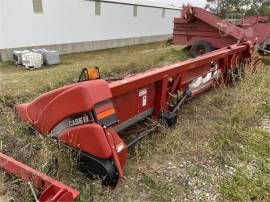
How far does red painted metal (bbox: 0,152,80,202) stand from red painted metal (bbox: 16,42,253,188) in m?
0.36

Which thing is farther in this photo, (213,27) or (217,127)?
(213,27)

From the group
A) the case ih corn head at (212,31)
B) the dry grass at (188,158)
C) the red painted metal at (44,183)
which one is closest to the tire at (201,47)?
the case ih corn head at (212,31)

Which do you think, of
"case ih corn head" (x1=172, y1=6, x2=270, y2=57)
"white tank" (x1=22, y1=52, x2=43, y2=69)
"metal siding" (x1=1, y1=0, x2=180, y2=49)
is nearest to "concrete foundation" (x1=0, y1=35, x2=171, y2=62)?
"metal siding" (x1=1, y1=0, x2=180, y2=49)

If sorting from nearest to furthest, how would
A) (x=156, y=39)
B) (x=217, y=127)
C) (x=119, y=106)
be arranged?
(x=119, y=106) < (x=217, y=127) < (x=156, y=39)

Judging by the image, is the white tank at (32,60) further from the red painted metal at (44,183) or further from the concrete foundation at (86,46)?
the red painted metal at (44,183)

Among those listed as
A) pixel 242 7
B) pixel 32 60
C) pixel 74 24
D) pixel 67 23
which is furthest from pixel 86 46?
pixel 242 7

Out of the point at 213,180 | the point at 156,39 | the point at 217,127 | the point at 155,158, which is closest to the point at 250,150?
the point at 217,127

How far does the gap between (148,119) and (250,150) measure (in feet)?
3.72

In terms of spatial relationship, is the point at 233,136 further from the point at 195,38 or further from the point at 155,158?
the point at 195,38

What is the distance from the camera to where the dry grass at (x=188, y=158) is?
2291 millimetres

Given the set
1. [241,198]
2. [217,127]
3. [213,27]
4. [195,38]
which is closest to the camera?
[241,198]

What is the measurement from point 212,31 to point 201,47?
59cm

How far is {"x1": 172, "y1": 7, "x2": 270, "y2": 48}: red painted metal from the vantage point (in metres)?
7.19

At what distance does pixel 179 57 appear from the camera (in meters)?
8.59
